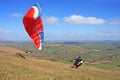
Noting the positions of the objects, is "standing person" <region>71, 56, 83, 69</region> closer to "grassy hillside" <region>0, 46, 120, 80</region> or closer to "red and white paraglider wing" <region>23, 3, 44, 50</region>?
"grassy hillside" <region>0, 46, 120, 80</region>

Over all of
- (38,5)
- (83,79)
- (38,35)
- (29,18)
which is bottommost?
(83,79)

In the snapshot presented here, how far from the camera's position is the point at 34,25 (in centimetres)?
1563

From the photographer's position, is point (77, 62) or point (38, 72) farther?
point (77, 62)

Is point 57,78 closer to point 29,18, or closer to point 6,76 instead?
point 6,76

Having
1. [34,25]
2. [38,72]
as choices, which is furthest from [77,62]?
[34,25]

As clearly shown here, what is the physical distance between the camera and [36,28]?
15.7 meters

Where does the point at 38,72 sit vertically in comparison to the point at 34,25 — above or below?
below

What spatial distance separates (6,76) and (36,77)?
9.99 feet

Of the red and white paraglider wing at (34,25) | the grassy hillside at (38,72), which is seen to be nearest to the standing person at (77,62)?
the grassy hillside at (38,72)

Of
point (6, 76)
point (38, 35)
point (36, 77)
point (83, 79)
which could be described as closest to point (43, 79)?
point (36, 77)

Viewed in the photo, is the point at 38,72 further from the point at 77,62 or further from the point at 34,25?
the point at 77,62

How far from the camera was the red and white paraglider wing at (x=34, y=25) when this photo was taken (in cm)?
1541

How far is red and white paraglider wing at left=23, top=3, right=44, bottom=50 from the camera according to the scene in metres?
15.4

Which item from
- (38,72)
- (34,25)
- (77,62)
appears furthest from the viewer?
(77,62)
